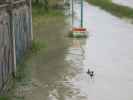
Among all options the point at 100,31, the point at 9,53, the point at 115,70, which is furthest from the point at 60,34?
the point at 9,53

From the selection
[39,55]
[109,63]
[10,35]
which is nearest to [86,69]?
[109,63]

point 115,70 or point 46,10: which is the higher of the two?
point 46,10

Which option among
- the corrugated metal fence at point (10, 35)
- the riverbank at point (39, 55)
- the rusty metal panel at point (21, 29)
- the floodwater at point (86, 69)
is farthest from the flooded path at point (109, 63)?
the rusty metal panel at point (21, 29)

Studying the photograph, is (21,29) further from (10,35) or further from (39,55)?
(10,35)

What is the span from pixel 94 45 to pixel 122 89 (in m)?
6.93

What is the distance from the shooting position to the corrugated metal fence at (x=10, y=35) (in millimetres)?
10188

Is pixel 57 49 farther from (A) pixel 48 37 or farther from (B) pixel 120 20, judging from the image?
(B) pixel 120 20

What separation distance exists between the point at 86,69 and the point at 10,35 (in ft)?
10.2

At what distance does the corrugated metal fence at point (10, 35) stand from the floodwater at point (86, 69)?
86 cm

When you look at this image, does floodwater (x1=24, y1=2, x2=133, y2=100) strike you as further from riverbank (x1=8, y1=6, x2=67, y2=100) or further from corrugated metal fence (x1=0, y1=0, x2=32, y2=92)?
corrugated metal fence (x1=0, y1=0, x2=32, y2=92)

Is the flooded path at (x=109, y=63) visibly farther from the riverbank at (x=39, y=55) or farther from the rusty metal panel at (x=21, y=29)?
the rusty metal panel at (x=21, y=29)

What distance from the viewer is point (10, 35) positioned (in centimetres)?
1125

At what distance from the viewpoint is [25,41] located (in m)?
14.6

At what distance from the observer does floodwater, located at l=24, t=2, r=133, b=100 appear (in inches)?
415
